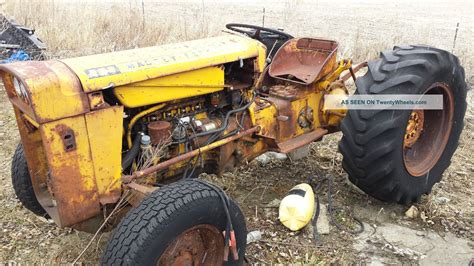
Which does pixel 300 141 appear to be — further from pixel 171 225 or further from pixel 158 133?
pixel 171 225

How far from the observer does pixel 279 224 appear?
3.49 m

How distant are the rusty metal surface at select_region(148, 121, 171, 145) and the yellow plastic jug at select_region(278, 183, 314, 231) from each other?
1.09 meters

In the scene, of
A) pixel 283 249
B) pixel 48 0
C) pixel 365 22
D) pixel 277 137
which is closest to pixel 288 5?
pixel 365 22

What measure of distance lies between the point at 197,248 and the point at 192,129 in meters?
0.79

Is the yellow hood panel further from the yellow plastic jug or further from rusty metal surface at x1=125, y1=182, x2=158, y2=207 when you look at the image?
the yellow plastic jug

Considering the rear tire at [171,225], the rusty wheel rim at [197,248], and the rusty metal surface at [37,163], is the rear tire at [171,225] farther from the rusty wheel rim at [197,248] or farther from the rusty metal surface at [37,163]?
the rusty metal surface at [37,163]

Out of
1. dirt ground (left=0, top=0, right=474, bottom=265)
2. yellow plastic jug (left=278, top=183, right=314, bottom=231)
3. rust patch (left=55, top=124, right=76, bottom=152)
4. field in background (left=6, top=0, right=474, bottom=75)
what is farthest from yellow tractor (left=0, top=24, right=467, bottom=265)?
field in background (left=6, top=0, right=474, bottom=75)

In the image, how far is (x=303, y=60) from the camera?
4031 mm

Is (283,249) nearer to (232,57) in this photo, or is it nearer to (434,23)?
(232,57)

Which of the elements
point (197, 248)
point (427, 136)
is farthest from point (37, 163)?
point (427, 136)

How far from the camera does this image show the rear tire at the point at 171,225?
231 centimetres

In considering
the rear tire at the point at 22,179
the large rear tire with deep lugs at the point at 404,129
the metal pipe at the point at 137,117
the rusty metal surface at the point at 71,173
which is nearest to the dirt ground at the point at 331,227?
the large rear tire with deep lugs at the point at 404,129

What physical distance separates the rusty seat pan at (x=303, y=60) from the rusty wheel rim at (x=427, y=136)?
2.79 feet

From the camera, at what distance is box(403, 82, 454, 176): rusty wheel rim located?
12.6 ft
